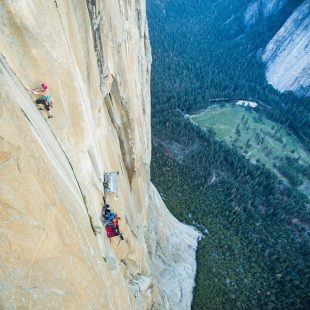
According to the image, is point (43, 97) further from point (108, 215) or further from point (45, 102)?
point (108, 215)

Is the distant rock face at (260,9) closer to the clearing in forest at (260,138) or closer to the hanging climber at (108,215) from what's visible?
the clearing in forest at (260,138)

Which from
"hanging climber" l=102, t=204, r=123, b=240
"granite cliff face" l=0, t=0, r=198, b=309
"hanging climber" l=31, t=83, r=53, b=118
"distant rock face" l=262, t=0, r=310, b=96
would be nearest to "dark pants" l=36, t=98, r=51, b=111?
"hanging climber" l=31, t=83, r=53, b=118

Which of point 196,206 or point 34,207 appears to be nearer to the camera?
point 34,207

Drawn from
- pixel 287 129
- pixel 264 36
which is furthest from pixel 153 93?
pixel 264 36

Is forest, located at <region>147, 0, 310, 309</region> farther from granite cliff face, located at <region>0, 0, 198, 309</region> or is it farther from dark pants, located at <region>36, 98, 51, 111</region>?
dark pants, located at <region>36, 98, 51, 111</region>

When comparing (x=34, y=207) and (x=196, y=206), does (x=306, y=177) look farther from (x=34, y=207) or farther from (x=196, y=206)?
(x=34, y=207)
